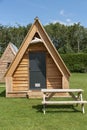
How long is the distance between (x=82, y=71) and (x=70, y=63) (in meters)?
2.09

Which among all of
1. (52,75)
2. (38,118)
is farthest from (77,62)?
(38,118)

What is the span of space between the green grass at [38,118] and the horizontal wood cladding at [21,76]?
8.63 feet

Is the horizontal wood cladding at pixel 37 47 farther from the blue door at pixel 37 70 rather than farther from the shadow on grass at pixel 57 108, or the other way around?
the shadow on grass at pixel 57 108

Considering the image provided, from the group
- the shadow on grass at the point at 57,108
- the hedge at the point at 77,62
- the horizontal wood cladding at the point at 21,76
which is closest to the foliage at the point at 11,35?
the hedge at the point at 77,62

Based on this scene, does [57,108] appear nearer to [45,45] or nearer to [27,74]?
[27,74]

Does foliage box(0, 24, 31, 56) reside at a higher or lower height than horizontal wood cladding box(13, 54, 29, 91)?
higher

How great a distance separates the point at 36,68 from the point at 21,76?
Answer: 2.85 feet

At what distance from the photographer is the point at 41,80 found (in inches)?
577

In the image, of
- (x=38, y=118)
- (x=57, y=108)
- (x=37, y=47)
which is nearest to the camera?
(x=38, y=118)

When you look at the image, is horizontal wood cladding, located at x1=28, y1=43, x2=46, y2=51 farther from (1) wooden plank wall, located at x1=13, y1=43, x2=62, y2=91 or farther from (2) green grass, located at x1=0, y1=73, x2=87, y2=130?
(2) green grass, located at x1=0, y1=73, x2=87, y2=130

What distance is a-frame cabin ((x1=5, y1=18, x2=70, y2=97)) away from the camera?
14.4 m

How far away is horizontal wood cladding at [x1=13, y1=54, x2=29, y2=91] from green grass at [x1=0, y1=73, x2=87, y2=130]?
263 centimetres

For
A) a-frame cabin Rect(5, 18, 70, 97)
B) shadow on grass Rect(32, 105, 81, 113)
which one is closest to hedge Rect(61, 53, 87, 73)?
a-frame cabin Rect(5, 18, 70, 97)

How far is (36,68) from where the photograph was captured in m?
14.6
